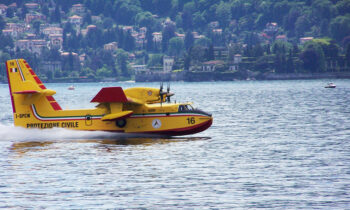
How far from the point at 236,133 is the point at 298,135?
5003 mm

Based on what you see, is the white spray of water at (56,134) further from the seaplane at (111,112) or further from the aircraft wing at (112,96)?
the aircraft wing at (112,96)

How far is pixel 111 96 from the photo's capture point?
44.2 meters

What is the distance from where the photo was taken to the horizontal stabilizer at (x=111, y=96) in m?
44.0

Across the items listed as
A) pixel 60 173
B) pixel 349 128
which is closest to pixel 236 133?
pixel 349 128

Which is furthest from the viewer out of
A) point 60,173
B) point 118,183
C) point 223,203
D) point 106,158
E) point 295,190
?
point 106,158

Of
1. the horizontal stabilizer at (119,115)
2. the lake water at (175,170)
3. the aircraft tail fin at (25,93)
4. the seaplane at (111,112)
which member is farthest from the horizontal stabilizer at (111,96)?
the aircraft tail fin at (25,93)

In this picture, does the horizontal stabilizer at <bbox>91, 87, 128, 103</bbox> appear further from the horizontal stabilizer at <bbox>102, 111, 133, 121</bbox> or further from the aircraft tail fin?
the aircraft tail fin

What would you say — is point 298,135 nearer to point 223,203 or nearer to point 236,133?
point 236,133

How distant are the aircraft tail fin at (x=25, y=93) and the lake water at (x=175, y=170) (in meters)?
1.64

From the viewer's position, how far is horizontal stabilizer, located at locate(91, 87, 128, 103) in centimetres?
4397

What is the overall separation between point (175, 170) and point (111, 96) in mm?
12343

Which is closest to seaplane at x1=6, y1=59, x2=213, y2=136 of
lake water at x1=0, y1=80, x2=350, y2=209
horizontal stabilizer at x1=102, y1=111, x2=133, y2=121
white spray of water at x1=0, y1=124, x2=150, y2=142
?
horizontal stabilizer at x1=102, y1=111, x2=133, y2=121

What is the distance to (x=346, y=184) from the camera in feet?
95.6

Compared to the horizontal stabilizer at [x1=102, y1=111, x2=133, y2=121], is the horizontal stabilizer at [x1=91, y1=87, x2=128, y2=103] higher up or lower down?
higher up
